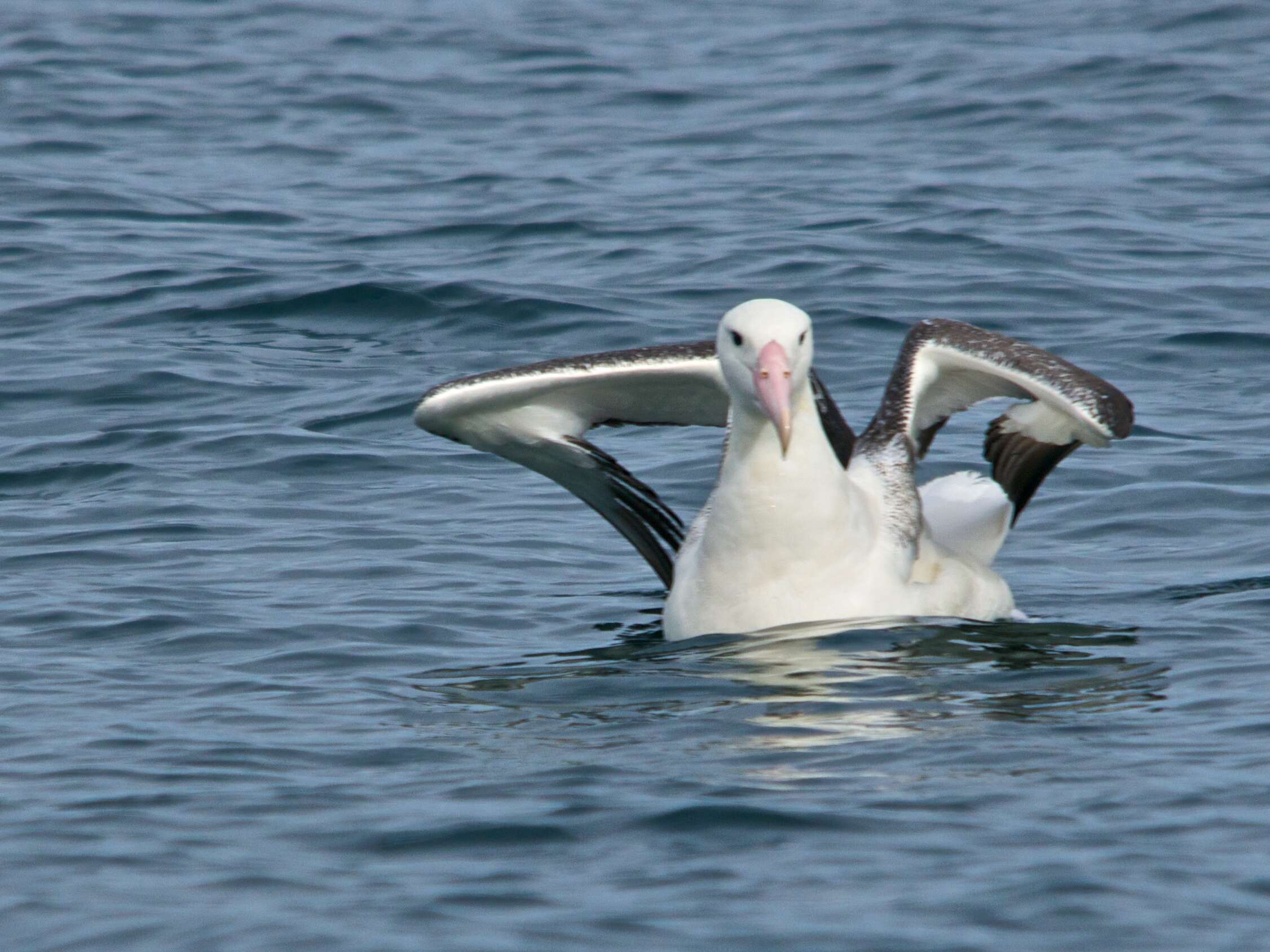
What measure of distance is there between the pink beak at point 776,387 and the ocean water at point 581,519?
3.16ft

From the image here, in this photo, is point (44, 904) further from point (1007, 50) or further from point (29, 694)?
point (1007, 50)

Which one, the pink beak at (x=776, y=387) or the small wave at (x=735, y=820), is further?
the pink beak at (x=776, y=387)

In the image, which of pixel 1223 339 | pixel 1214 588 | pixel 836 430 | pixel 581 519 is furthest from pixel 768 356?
pixel 1223 339

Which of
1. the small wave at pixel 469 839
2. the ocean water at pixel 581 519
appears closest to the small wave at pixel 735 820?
the ocean water at pixel 581 519

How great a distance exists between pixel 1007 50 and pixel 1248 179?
6.45m

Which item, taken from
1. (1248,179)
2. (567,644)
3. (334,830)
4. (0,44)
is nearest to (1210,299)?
(1248,179)

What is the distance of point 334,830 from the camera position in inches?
267

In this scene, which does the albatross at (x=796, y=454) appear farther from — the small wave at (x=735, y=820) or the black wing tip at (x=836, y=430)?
the small wave at (x=735, y=820)

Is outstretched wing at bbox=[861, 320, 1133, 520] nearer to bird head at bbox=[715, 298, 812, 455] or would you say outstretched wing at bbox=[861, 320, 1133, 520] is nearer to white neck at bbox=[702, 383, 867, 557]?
white neck at bbox=[702, 383, 867, 557]

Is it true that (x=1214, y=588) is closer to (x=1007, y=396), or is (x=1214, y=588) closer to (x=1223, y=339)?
(x=1007, y=396)

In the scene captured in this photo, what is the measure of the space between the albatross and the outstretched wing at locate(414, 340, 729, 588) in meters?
0.01

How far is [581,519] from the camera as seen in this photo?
12.0 m

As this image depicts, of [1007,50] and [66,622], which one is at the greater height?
[1007,50]

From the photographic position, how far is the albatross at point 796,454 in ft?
30.1
